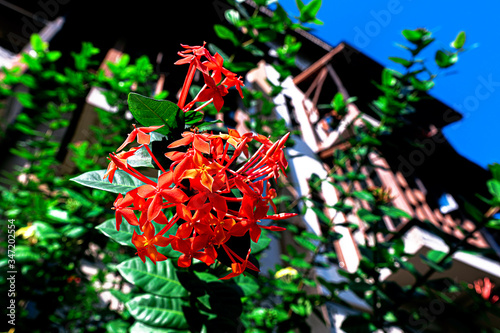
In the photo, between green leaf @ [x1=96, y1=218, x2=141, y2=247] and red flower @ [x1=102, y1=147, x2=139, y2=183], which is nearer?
red flower @ [x1=102, y1=147, x2=139, y2=183]

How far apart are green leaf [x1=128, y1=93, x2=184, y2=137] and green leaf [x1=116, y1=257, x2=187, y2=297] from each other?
1.58ft

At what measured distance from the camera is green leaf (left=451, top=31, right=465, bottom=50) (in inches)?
65.7

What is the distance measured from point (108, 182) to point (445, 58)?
1978mm

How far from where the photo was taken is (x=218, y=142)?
0.58 meters

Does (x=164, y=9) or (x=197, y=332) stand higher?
(x=164, y=9)

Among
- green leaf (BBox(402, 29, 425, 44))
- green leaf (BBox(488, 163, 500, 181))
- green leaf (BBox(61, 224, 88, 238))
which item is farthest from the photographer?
green leaf (BBox(402, 29, 425, 44))

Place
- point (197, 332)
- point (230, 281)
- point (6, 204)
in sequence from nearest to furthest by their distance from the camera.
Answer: point (197, 332) < point (230, 281) < point (6, 204)

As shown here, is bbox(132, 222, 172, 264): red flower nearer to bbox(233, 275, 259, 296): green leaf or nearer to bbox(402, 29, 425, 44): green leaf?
bbox(233, 275, 259, 296): green leaf

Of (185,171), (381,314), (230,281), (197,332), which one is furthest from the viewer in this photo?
(381,314)

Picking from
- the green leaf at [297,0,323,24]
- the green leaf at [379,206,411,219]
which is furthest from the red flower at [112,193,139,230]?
the green leaf at [379,206,411,219]

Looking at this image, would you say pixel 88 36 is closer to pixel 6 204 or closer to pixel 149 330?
pixel 6 204

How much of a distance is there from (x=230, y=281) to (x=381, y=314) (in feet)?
2.94

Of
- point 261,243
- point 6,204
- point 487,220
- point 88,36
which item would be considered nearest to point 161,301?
point 261,243

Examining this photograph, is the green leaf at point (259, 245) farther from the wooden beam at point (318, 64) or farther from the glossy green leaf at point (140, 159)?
the wooden beam at point (318, 64)
